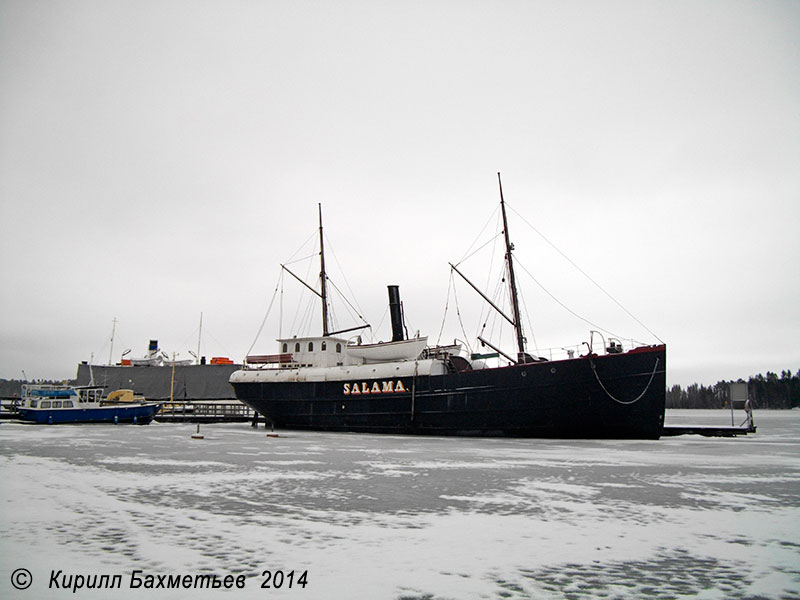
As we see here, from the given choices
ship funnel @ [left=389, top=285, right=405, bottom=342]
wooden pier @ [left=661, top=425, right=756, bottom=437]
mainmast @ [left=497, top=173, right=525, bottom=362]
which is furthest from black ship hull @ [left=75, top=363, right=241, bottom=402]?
wooden pier @ [left=661, top=425, right=756, bottom=437]

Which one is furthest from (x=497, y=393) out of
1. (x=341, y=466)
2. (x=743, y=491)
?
(x=743, y=491)

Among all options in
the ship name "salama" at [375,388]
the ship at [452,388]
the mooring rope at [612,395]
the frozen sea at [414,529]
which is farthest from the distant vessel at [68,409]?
the mooring rope at [612,395]

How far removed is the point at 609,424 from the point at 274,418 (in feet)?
65.7

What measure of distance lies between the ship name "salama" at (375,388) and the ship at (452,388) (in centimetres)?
6

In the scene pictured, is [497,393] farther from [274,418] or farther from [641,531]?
[641,531]

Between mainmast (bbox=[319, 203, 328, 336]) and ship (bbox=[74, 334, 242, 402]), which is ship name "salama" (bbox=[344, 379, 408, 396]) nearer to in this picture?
mainmast (bbox=[319, 203, 328, 336])

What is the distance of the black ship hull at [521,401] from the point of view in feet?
72.2

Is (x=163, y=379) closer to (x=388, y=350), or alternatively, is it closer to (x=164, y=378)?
(x=164, y=378)

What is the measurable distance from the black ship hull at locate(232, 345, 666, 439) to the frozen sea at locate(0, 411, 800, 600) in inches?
372

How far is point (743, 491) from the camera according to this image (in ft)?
30.3

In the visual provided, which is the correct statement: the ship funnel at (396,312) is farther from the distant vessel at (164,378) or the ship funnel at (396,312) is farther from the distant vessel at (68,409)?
the distant vessel at (164,378)

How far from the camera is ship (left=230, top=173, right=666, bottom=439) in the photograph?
2214 cm

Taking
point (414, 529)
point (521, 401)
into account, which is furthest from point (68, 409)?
point (414, 529)

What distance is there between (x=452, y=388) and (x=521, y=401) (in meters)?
3.70
